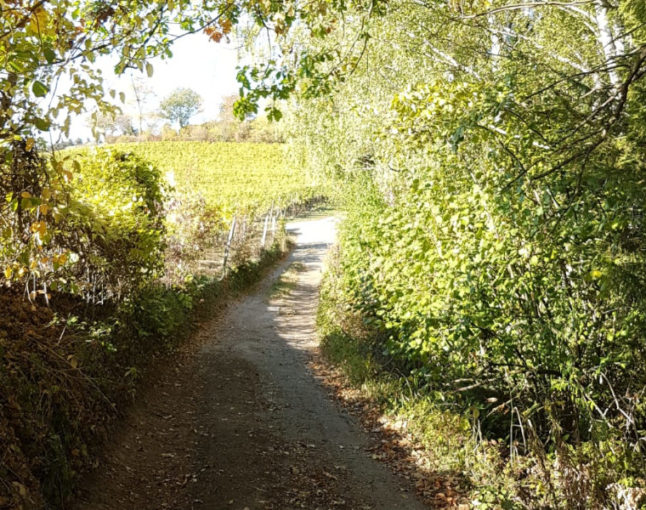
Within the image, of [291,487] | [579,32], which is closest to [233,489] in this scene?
[291,487]

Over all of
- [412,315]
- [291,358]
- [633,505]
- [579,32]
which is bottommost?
[291,358]

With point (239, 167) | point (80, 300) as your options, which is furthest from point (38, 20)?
point (239, 167)

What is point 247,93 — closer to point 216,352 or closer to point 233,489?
point 233,489

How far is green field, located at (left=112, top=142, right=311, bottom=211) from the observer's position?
33353 mm

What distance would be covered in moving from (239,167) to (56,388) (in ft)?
147

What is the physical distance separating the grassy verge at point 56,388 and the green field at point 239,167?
21.6 metres

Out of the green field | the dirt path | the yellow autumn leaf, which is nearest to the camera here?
the yellow autumn leaf

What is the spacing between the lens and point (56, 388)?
452 cm

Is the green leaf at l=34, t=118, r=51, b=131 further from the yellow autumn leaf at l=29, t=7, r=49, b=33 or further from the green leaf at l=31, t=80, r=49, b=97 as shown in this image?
the yellow autumn leaf at l=29, t=7, r=49, b=33

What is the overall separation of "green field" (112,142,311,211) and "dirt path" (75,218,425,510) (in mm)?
20047

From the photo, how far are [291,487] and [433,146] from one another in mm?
4115

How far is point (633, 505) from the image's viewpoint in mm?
3908

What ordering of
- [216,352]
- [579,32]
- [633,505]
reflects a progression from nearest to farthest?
1. [633,505]
2. [216,352]
3. [579,32]

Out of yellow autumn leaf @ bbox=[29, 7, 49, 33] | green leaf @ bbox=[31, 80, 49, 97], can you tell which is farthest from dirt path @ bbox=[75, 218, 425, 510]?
yellow autumn leaf @ bbox=[29, 7, 49, 33]
